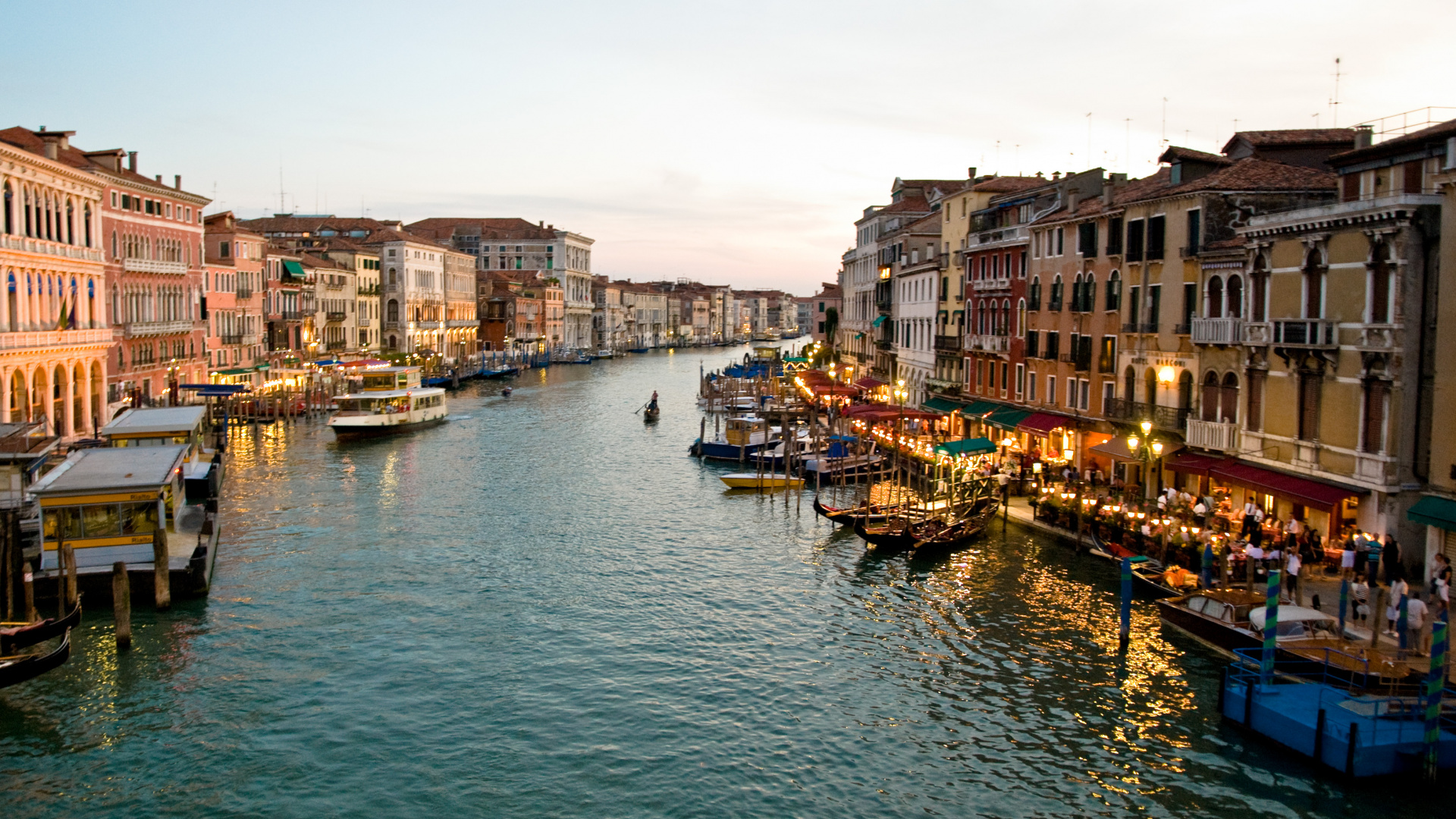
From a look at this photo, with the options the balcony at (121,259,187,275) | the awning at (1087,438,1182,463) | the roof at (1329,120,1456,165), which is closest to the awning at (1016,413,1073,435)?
the awning at (1087,438,1182,463)

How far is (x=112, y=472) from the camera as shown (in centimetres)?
1988

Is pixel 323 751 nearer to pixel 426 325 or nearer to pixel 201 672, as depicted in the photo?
pixel 201 672

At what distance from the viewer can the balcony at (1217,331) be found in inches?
830

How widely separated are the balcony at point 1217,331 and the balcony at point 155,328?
36.1 metres

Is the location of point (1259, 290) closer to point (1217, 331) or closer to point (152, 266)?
point (1217, 331)

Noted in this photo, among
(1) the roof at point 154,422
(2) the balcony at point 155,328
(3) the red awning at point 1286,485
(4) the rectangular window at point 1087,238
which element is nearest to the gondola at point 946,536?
(3) the red awning at point 1286,485

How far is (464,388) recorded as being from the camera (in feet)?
237

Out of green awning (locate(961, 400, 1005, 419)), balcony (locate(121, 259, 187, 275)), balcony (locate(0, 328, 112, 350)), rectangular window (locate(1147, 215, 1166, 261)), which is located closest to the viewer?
rectangular window (locate(1147, 215, 1166, 261))

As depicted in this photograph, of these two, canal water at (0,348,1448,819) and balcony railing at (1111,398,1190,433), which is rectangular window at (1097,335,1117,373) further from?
canal water at (0,348,1448,819)

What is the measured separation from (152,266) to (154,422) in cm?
1680

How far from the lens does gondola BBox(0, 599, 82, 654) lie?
14312 millimetres

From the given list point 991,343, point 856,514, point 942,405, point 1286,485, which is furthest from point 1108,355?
point 942,405

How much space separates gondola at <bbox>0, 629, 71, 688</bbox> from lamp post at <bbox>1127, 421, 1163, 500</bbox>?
19.4 meters

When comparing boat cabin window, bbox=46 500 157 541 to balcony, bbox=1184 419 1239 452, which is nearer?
boat cabin window, bbox=46 500 157 541
